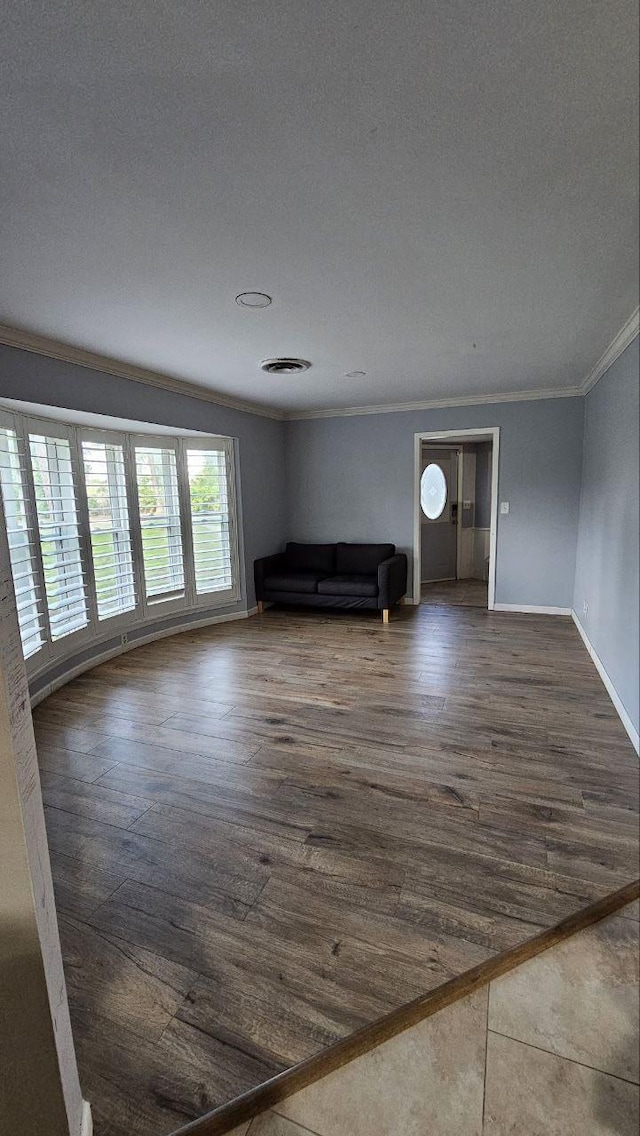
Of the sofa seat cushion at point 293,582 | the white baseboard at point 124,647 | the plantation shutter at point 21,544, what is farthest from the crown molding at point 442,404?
the plantation shutter at point 21,544

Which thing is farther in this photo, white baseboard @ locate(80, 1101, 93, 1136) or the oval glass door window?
the oval glass door window

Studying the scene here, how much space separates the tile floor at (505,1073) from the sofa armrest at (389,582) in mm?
3739

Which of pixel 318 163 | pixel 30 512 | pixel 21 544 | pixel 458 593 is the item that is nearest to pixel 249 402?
pixel 30 512

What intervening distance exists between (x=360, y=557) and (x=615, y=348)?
3.26 meters

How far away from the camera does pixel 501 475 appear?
5219 millimetres

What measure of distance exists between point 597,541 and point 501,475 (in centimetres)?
161

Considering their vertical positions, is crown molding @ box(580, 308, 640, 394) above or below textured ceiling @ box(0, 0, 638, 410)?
below

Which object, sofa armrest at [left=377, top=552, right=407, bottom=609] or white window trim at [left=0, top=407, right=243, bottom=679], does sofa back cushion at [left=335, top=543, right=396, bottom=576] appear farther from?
white window trim at [left=0, top=407, right=243, bottom=679]

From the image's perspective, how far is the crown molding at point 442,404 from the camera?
4.87m

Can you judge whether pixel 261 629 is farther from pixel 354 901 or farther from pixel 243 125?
pixel 243 125

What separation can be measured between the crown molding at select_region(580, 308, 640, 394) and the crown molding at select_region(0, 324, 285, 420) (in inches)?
130

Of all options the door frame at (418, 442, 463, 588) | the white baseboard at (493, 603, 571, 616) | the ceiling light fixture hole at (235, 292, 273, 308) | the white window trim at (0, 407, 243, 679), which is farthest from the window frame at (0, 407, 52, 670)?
the door frame at (418, 442, 463, 588)

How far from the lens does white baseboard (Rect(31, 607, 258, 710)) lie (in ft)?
11.3

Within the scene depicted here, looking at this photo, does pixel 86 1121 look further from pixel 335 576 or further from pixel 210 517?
pixel 335 576
